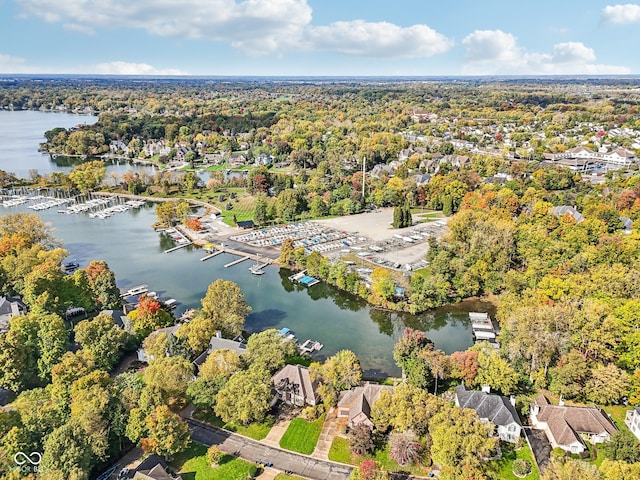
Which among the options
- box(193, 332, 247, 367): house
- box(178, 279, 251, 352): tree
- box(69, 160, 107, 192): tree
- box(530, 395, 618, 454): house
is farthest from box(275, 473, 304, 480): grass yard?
box(69, 160, 107, 192): tree

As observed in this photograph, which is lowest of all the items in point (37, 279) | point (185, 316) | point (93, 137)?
point (185, 316)

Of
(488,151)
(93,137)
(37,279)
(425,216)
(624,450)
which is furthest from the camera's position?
(93,137)

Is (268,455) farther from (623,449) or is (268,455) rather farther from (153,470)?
(623,449)

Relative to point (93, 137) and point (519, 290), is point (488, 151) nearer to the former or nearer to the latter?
point (519, 290)

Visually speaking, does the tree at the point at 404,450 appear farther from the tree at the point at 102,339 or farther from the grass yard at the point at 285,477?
the tree at the point at 102,339

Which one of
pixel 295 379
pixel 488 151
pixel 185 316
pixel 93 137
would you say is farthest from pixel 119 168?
pixel 295 379

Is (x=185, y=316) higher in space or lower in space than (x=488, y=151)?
lower
